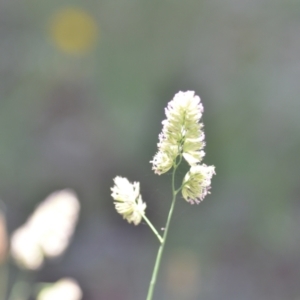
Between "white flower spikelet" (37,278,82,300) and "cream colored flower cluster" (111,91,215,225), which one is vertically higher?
"cream colored flower cluster" (111,91,215,225)

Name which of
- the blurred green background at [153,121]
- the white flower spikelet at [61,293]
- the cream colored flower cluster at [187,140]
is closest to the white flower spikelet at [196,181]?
the cream colored flower cluster at [187,140]

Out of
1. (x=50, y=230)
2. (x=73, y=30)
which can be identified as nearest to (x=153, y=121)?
(x=73, y=30)

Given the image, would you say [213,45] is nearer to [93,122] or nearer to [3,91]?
[93,122]

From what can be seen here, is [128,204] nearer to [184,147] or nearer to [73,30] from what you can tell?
[184,147]

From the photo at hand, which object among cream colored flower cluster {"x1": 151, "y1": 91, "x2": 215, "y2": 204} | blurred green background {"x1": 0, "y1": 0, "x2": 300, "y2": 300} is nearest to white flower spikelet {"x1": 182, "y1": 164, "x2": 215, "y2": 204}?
cream colored flower cluster {"x1": 151, "y1": 91, "x2": 215, "y2": 204}

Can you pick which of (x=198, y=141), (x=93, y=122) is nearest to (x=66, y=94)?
(x=93, y=122)

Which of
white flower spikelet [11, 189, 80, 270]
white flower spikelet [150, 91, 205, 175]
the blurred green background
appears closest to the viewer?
white flower spikelet [150, 91, 205, 175]

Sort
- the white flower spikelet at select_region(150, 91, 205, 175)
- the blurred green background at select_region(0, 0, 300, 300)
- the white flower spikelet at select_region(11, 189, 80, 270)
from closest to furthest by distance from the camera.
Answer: the white flower spikelet at select_region(150, 91, 205, 175) < the white flower spikelet at select_region(11, 189, 80, 270) < the blurred green background at select_region(0, 0, 300, 300)

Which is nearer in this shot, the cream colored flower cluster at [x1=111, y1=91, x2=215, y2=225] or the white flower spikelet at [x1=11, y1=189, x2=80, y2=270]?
the cream colored flower cluster at [x1=111, y1=91, x2=215, y2=225]

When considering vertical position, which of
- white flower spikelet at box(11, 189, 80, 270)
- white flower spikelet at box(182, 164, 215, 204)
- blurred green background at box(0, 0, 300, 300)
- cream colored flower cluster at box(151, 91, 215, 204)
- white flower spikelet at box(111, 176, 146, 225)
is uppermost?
cream colored flower cluster at box(151, 91, 215, 204)

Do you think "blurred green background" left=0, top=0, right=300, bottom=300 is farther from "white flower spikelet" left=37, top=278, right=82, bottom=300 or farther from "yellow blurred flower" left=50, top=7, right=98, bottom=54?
"white flower spikelet" left=37, top=278, right=82, bottom=300
